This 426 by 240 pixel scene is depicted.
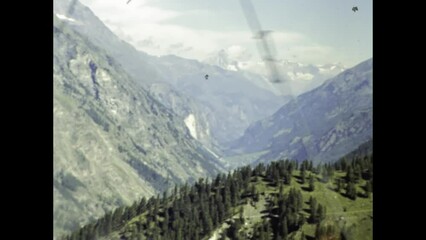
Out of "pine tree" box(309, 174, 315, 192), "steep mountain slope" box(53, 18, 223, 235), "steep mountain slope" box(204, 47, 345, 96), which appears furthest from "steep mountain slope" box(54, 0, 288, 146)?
"steep mountain slope" box(204, 47, 345, 96)

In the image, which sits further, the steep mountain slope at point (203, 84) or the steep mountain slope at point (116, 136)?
the steep mountain slope at point (116, 136)

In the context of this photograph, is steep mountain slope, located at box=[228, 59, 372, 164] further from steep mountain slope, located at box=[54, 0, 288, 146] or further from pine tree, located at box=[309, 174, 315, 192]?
steep mountain slope, located at box=[54, 0, 288, 146]

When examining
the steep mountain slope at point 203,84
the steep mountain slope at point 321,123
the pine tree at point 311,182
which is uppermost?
the steep mountain slope at point 203,84

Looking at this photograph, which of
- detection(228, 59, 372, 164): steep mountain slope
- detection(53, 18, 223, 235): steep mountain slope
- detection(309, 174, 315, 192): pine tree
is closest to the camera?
detection(228, 59, 372, 164): steep mountain slope

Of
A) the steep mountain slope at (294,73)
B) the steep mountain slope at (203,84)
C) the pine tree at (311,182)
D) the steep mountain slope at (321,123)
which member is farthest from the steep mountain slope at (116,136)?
the steep mountain slope at (294,73)

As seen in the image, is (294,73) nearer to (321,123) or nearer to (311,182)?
(321,123)

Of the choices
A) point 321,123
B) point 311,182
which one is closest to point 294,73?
point 321,123

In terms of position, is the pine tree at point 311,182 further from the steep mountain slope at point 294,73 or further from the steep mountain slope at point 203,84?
the steep mountain slope at point 203,84

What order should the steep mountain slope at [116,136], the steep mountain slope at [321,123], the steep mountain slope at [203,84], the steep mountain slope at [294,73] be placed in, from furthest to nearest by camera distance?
the steep mountain slope at [116,136] → the steep mountain slope at [203,84] → the steep mountain slope at [321,123] → the steep mountain slope at [294,73]
